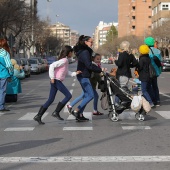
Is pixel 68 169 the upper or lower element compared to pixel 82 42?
lower

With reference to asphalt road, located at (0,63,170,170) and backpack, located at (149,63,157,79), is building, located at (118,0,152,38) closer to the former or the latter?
backpack, located at (149,63,157,79)

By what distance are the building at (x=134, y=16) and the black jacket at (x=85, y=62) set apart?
111 m

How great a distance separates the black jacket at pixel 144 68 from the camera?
12025 mm

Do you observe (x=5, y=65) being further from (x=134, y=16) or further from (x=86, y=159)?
(x=134, y=16)

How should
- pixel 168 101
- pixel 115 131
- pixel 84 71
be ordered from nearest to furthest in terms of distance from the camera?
pixel 115 131, pixel 84 71, pixel 168 101

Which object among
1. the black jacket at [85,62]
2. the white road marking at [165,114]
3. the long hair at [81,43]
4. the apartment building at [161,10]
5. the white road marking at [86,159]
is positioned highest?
the apartment building at [161,10]

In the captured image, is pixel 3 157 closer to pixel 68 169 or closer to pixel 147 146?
pixel 68 169

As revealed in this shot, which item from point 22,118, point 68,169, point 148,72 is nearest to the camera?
point 68,169

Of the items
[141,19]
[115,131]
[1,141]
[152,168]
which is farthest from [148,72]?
[141,19]

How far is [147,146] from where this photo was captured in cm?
713

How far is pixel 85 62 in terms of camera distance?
9.55m

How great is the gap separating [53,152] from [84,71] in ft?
11.2

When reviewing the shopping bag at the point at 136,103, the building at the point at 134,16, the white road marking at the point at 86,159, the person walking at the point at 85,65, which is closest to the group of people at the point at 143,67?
the shopping bag at the point at 136,103

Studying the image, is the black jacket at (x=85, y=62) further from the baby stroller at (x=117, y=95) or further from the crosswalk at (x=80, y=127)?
the crosswalk at (x=80, y=127)
